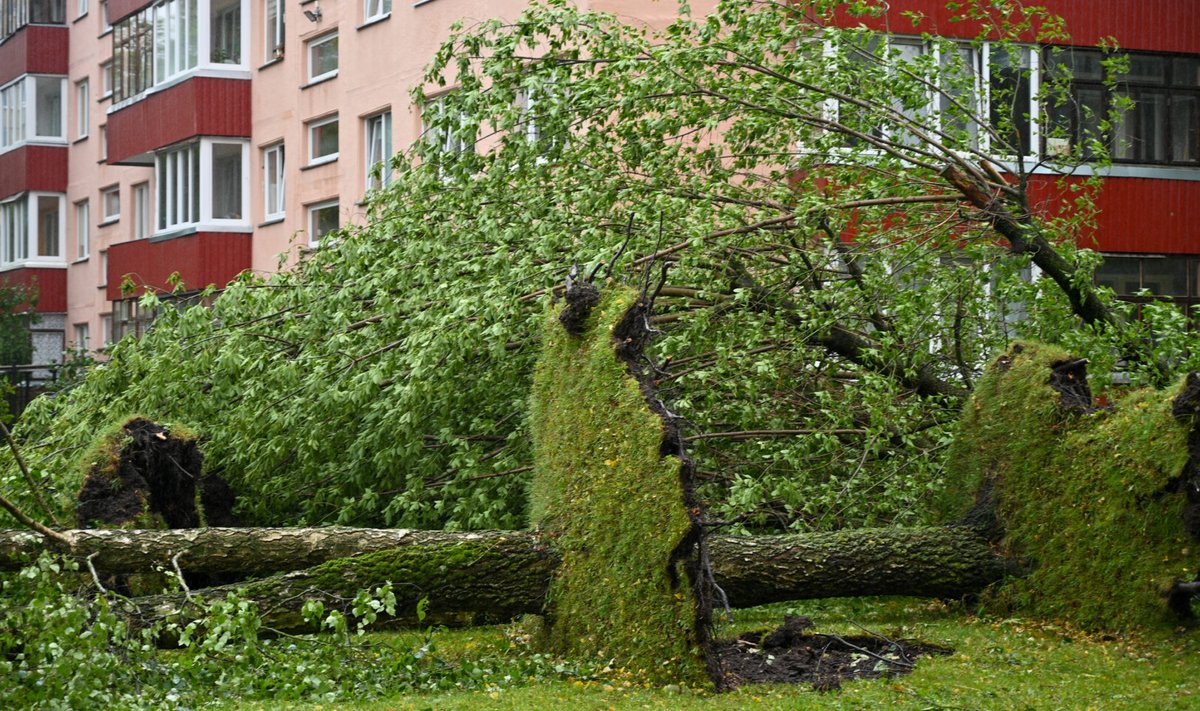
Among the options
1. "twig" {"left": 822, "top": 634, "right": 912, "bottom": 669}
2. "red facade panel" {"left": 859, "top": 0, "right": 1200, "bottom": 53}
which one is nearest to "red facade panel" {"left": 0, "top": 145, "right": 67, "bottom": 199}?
"red facade panel" {"left": 859, "top": 0, "right": 1200, "bottom": 53}

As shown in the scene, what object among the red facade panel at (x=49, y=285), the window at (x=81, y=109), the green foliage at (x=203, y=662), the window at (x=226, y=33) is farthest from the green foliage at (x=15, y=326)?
the green foliage at (x=203, y=662)

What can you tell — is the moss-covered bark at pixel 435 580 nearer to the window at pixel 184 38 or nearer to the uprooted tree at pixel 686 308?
the uprooted tree at pixel 686 308

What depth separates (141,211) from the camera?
3278cm

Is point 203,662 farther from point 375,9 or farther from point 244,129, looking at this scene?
Answer: point 244,129

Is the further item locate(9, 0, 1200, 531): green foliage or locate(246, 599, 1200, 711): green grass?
locate(9, 0, 1200, 531): green foliage

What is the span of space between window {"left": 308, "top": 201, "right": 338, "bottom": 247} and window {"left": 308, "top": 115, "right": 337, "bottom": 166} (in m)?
0.75

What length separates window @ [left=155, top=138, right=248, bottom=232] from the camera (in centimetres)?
2728

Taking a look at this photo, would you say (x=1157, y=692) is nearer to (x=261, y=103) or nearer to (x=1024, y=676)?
(x=1024, y=676)

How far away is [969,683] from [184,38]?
2330 centimetres

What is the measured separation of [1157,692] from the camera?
6863 millimetres

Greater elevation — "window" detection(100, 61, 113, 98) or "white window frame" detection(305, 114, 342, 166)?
"window" detection(100, 61, 113, 98)

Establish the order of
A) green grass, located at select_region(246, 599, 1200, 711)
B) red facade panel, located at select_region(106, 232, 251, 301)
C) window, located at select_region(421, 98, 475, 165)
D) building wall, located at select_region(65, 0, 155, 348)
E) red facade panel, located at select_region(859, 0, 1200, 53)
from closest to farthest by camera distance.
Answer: green grass, located at select_region(246, 599, 1200, 711) < window, located at select_region(421, 98, 475, 165) < red facade panel, located at select_region(859, 0, 1200, 53) < red facade panel, located at select_region(106, 232, 251, 301) < building wall, located at select_region(65, 0, 155, 348)

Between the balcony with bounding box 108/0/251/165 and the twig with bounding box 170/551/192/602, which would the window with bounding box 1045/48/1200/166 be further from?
the twig with bounding box 170/551/192/602

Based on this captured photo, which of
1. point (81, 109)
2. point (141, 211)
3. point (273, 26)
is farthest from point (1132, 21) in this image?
point (81, 109)
